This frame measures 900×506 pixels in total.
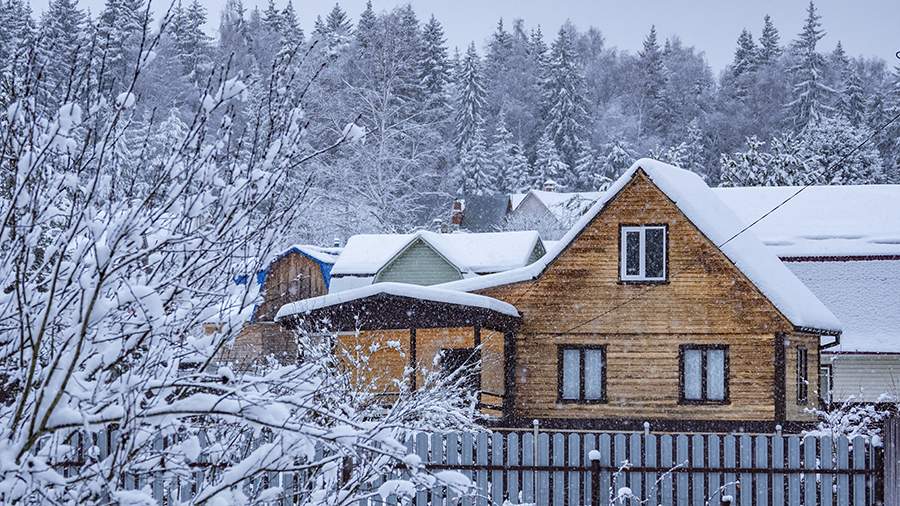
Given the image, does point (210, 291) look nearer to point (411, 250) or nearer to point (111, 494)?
point (111, 494)

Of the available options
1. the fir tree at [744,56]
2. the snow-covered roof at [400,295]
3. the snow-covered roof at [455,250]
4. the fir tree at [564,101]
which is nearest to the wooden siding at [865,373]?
the snow-covered roof at [455,250]

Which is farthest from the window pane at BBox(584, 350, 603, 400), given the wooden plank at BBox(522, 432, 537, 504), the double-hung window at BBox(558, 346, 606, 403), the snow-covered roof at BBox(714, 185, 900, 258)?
the wooden plank at BBox(522, 432, 537, 504)

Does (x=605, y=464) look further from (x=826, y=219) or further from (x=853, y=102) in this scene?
(x=853, y=102)

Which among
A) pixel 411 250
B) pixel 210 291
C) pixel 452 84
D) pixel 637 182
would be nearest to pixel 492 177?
pixel 452 84

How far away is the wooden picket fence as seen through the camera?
10.1m

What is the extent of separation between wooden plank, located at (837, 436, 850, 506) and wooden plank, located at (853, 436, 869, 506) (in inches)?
2.4

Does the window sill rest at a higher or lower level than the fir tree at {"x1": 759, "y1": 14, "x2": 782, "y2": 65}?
lower

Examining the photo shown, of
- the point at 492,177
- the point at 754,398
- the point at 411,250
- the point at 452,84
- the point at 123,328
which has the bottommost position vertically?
the point at 754,398

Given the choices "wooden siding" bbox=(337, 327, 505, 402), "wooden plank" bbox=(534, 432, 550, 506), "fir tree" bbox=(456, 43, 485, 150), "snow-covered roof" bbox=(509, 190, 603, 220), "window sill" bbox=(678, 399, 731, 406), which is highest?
"fir tree" bbox=(456, 43, 485, 150)

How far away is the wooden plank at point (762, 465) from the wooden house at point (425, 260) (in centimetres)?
2344

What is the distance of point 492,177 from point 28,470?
72110mm

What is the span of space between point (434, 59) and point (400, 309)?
5957cm

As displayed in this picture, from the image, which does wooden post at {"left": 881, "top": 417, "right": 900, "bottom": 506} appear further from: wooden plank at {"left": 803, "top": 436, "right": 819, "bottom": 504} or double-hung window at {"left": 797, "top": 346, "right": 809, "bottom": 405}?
double-hung window at {"left": 797, "top": 346, "right": 809, "bottom": 405}

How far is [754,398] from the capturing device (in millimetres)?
22969
